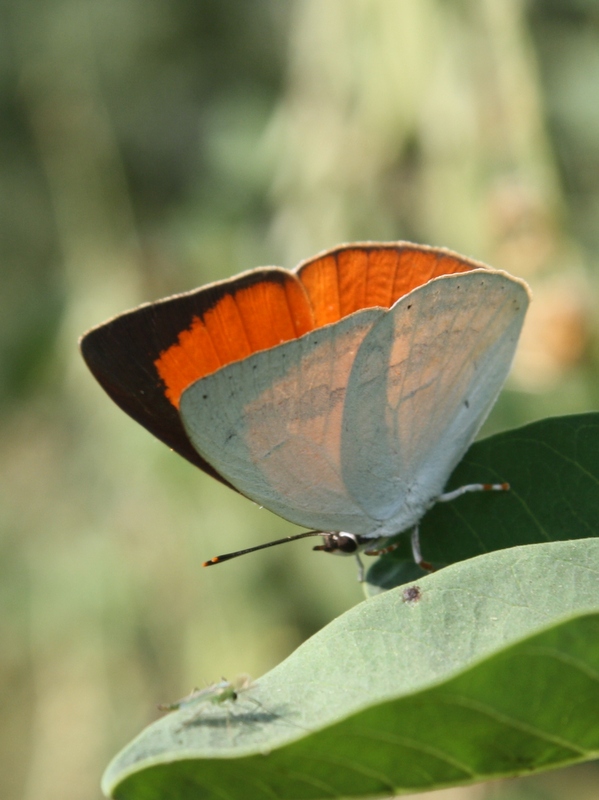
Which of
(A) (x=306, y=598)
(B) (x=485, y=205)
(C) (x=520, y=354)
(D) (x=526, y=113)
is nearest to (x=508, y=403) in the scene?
(C) (x=520, y=354)

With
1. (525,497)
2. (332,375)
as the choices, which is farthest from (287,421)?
(525,497)

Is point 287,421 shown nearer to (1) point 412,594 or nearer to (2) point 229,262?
(1) point 412,594

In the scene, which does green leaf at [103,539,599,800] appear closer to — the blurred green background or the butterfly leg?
the butterfly leg

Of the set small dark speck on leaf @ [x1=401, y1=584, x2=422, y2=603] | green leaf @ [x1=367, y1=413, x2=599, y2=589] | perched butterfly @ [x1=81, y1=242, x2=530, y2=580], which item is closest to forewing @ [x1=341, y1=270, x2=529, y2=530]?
perched butterfly @ [x1=81, y1=242, x2=530, y2=580]

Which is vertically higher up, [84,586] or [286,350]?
[286,350]

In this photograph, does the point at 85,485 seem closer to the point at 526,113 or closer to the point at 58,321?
the point at 58,321
